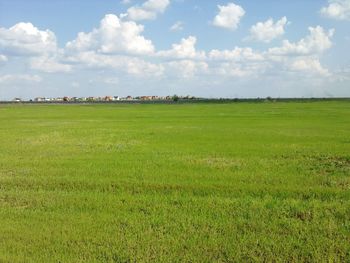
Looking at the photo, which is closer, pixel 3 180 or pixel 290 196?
pixel 290 196

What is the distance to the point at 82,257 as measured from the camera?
23.4ft

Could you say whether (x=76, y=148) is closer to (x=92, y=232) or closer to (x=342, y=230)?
(x=92, y=232)

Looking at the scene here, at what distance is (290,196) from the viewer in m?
11.1

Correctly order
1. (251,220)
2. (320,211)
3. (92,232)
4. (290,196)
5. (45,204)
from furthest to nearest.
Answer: (290,196), (45,204), (320,211), (251,220), (92,232)

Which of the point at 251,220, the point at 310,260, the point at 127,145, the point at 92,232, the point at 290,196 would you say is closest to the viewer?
the point at 310,260

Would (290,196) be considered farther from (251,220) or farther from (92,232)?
(92,232)

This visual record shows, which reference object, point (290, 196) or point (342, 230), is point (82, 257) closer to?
point (342, 230)

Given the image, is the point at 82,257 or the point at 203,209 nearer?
the point at 82,257

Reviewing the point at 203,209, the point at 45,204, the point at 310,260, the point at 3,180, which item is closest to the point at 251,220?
the point at 203,209

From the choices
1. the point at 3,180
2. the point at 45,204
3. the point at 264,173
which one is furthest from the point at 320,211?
the point at 3,180

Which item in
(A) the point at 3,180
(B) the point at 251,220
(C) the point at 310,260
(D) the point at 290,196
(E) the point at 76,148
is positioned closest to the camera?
(C) the point at 310,260

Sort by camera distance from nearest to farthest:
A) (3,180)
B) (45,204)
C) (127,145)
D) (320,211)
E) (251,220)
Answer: (251,220) → (320,211) → (45,204) → (3,180) → (127,145)

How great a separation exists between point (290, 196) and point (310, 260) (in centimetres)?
428

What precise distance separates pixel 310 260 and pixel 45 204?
6.21 metres
